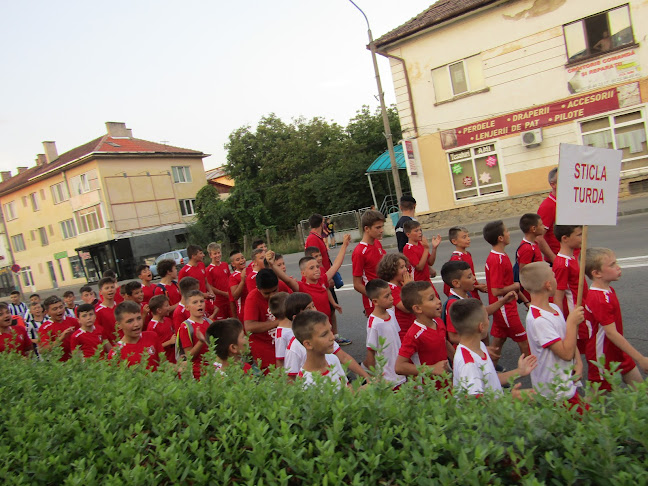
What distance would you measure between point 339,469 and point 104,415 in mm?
1469

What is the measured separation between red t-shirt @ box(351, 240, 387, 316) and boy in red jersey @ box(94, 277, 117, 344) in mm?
3324

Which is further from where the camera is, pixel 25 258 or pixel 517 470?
pixel 25 258

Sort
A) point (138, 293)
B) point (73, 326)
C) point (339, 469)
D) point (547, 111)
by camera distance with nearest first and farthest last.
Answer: point (339, 469)
point (73, 326)
point (138, 293)
point (547, 111)

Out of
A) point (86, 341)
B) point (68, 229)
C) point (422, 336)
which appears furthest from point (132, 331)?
point (68, 229)

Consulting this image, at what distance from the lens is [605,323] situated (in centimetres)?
367

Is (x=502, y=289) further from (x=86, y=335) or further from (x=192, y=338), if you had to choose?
(x=86, y=335)

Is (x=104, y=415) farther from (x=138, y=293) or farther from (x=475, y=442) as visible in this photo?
(x=138, y=293)

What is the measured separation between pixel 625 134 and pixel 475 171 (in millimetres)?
5483

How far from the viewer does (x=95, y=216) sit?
42.3m

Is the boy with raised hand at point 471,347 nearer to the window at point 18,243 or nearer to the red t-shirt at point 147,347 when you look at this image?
the red t-shirt at point 147,347

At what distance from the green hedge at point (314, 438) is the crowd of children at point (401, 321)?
23 cm

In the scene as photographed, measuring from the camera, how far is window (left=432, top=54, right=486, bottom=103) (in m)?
20.8

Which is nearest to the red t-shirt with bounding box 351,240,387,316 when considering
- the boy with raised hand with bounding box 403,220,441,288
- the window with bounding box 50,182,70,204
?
the boy with raised hand with bounding box 403,220,441,288

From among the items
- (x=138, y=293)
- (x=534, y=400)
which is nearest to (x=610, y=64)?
(x=138, y=293)
